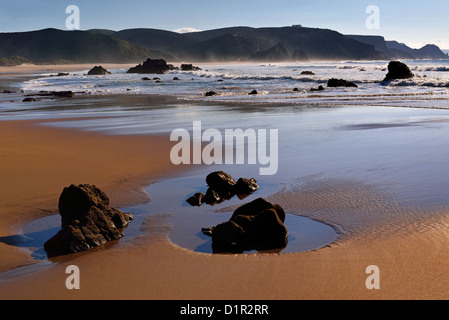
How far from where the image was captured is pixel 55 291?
384 centimetres

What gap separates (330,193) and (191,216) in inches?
74.5

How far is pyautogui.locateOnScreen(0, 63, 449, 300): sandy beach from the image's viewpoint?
3.75 meters

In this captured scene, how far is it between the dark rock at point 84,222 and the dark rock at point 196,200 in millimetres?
1023

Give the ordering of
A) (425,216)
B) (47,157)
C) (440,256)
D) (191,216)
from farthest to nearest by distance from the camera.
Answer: (47,157), (191,216), (425,216), (440,256)

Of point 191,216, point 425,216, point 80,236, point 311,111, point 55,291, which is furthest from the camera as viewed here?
point 311,111

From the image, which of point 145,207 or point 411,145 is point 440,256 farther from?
point 411,145

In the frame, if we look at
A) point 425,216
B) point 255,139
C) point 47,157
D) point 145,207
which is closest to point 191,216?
point 145,207

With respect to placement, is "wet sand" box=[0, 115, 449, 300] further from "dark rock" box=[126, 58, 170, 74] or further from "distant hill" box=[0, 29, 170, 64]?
"distant hill" box=[0, 29, 170, 64]

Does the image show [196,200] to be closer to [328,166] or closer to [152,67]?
[328,166]

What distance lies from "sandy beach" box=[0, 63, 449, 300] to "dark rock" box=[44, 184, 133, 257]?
0.52 feet

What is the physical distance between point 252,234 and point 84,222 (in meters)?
1.65

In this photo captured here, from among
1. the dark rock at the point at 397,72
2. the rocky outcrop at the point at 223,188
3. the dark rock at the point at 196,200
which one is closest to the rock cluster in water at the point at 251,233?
the dark rock at the point at 196,200

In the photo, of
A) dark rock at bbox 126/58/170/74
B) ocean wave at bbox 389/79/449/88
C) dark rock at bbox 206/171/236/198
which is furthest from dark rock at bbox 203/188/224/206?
dark rock at bbox 126/58/170/74

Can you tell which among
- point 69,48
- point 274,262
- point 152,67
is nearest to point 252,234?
point 274,262
